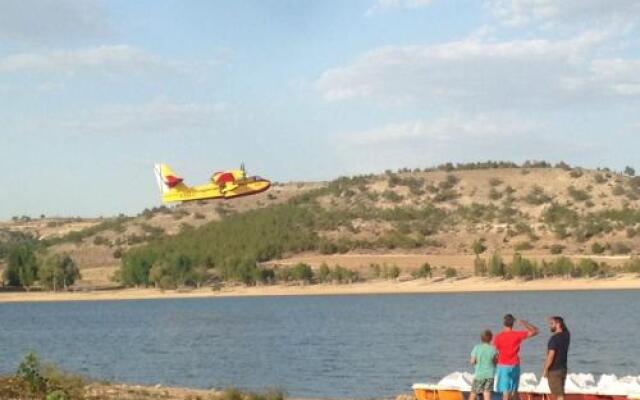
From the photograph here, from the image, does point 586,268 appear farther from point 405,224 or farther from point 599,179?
point 599,179

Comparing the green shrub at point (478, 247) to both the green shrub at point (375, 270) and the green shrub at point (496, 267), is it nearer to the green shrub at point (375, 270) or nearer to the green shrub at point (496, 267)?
the green shrub at point (496, 267)

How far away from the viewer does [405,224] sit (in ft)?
479

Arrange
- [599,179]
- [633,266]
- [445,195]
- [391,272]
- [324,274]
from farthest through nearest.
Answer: [599,179], [445,195], [324,274], [391,272], [633,266]

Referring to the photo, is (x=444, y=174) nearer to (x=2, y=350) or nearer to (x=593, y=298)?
(x=593, y=298)

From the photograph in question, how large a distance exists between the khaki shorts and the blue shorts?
2.12 feet

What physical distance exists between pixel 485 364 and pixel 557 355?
1.35m

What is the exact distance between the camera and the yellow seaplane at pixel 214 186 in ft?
120

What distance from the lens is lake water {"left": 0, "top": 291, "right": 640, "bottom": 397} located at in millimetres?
42969

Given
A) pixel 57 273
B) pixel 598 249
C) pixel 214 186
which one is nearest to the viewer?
pixel 214 186

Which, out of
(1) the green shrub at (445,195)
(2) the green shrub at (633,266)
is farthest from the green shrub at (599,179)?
(2) the green shrub at (633,266)

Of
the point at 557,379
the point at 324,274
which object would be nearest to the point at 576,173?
the point at 324,274

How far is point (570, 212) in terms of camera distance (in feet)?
471

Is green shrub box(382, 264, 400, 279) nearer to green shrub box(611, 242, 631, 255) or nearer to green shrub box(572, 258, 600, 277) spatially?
green shrub box(572, 258, 600, 277)

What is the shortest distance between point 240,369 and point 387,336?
16.5 metres
